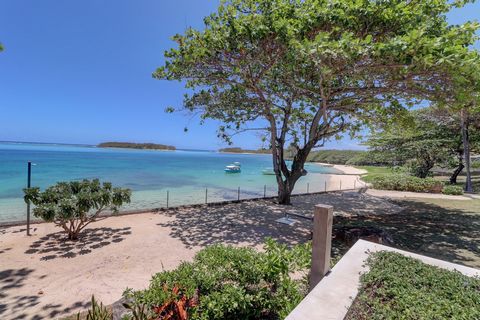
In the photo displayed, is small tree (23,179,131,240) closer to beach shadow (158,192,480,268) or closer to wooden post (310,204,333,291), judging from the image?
beach shadow (158,192,480,268)

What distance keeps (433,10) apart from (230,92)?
7.03m

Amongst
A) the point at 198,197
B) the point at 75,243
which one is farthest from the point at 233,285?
the point at 198,197

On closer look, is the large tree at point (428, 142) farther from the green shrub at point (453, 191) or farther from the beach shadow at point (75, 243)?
the beach shadow at point (75, 243)

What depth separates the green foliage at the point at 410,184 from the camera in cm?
1603

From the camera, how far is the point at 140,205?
12.7 m

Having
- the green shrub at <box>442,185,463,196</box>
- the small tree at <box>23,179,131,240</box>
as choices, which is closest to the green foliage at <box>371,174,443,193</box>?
the green shrub at <box>442,185,463,196</box>

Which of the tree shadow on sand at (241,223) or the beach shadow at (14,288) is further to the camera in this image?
the tree shadow on sand at (241,223)

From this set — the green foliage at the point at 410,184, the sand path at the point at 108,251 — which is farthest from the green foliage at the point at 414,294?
the green foliage at the point at 410,184

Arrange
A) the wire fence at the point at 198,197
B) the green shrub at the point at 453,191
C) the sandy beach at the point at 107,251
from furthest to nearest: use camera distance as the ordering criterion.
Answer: the green shrub at the point at 453,191 < the wire fence at the point at 198,197 < the sandy beach at the point at 107,251

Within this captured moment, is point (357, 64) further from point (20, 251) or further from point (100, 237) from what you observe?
point (20, 251)

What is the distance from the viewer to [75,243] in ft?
20.1

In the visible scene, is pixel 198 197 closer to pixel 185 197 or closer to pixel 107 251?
pixel 185 197

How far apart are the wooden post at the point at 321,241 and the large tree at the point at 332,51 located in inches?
156

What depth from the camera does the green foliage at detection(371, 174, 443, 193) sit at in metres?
16.0
